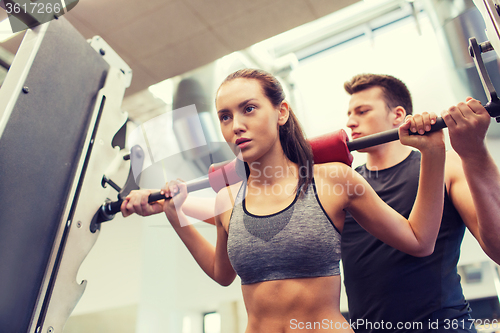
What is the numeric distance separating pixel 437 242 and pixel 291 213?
0.55 meters

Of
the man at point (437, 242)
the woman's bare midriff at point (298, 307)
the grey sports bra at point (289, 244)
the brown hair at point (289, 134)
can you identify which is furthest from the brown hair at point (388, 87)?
the woman's bare midriff at point (298, 307)

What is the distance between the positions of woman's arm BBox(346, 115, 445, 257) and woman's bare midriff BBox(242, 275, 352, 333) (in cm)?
17

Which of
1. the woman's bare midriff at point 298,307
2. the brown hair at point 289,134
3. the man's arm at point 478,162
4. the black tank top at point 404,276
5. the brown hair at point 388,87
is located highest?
the brown hair at point 388,87

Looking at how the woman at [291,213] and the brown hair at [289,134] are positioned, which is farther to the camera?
the brown hair at [289,134]

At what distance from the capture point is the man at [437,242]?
31.0 inches

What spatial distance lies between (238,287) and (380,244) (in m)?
2.29

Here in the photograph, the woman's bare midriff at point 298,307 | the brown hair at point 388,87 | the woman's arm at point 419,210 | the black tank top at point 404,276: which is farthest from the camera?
the brown hair at point 388,87

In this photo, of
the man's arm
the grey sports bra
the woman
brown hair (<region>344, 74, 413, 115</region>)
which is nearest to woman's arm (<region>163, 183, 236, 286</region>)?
the woman

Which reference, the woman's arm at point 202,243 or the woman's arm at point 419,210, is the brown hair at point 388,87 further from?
the woman's arm at point 202,243

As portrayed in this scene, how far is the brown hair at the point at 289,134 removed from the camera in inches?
35.3

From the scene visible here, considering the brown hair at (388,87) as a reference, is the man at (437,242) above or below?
below

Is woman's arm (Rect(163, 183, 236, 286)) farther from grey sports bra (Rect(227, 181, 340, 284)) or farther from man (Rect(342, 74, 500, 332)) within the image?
man (Rect(342, 74, 500, 332))

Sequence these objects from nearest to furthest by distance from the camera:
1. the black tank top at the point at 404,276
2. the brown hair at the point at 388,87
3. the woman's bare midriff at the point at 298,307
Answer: the woman's bare midriff at the point at 298,307, the black tank top at the point at 404,276, the brown hair at the point at 388,87

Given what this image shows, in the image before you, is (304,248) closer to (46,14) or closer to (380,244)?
(380,244)
